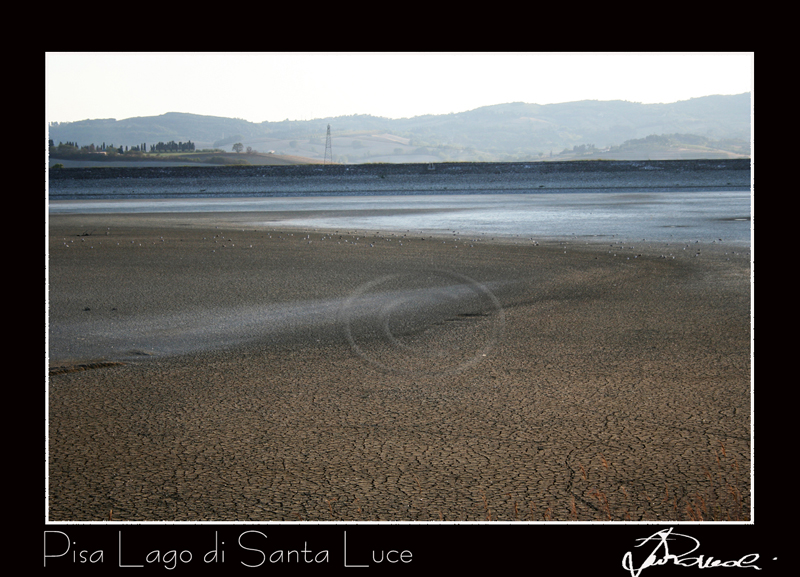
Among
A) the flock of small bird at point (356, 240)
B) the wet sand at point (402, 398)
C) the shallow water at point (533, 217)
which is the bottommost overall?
the wet sand at point (402, 398)

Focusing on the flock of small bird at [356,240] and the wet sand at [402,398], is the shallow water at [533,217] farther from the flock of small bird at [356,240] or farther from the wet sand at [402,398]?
the wet sand at [402,398]

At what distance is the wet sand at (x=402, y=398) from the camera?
338cm

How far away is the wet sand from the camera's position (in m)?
3.38

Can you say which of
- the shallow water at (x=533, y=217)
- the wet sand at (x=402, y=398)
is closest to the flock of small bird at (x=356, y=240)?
the shallow water at (x=533, y=217)

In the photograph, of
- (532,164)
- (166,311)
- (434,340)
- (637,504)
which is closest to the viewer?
(637,504)

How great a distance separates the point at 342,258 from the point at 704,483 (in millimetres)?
9598

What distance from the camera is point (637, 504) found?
129 inches

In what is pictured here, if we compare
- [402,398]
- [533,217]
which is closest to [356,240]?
[533,217]

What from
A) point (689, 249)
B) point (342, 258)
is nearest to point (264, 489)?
point (342, 258)

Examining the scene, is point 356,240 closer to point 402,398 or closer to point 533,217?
point 533,217

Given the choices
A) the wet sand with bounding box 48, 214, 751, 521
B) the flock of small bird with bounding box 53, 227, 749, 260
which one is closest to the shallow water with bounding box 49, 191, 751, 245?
the flock of small bird with bounding box 53, 227, 749, 260

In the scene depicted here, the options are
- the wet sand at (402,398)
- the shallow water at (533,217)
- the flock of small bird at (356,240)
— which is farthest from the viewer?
the shallow water at (533,217)

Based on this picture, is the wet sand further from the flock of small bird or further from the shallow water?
the shallow water

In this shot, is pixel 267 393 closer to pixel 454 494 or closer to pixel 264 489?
pixel 264 489
